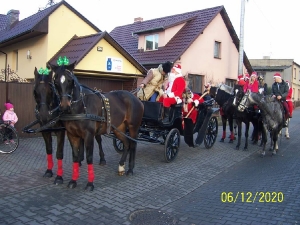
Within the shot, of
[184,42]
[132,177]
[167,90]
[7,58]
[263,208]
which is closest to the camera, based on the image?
[263,208]

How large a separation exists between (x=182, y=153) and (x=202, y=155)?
23.8 inches

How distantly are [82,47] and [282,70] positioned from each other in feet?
118

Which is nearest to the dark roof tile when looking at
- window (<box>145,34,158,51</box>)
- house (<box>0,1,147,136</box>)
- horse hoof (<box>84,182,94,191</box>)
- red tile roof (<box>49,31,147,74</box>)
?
house (<box>0,1,147,136</box>)

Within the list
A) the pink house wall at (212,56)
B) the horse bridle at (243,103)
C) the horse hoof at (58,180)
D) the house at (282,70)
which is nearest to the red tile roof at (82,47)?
the horse bridle at (243,103)

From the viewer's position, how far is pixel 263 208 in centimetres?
505

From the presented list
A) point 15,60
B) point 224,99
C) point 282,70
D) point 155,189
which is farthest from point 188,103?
point 282,70

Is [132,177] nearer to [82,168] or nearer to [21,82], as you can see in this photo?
[82,168]

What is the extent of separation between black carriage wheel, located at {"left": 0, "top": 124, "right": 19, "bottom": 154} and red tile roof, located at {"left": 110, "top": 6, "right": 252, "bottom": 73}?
1048 cm

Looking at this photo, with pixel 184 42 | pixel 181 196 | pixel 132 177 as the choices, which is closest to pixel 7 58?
pixel 184 42

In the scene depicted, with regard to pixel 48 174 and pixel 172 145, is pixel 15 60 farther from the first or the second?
pixel 172 145

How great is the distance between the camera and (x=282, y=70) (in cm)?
4088

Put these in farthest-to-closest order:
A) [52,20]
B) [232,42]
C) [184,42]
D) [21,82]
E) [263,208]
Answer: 1. [232,42]
2. [184,42]
3. [52,20]
4. [21,82]
5. [263,208]
